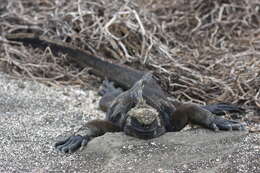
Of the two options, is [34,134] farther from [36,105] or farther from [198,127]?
[198,127]

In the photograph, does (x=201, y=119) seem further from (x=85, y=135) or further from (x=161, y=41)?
(x=161, y=41)

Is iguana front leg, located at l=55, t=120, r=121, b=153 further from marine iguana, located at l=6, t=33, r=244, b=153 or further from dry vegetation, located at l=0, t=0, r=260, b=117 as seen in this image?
dry vegetation, located at l=0, t=0, r=260, b=117

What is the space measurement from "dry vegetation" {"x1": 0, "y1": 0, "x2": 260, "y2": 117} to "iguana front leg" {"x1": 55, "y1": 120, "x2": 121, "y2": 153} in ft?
4.04

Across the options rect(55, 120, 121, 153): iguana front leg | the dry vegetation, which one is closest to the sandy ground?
rect(55, 120, 121, 153): iguana front leg

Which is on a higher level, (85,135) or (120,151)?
(120,151)

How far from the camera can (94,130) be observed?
4.23 meters

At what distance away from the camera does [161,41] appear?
6.79 meters

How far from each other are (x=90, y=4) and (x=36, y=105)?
87.1 inches

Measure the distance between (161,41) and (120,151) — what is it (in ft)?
10.7

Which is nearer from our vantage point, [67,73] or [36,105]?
[36,105]

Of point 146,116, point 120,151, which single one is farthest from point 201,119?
point 120,151

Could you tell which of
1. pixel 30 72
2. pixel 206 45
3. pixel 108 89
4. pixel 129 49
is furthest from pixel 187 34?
pixel 30 72

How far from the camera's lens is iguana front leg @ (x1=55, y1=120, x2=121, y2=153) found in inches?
156

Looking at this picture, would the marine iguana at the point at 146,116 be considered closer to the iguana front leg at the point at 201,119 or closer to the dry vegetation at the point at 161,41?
the iguana front leg at the point at 201,119
